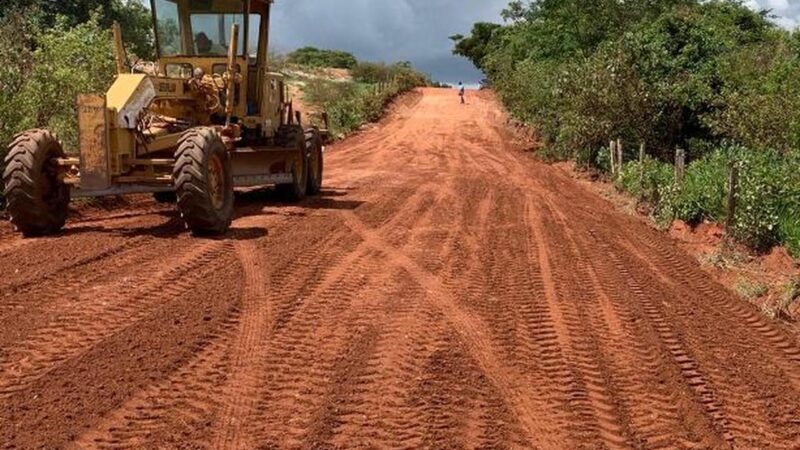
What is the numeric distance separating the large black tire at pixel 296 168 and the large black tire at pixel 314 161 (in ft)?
1.20

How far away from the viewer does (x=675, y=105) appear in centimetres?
2003

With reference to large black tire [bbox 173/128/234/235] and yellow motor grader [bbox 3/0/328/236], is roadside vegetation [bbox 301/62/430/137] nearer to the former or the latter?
yellow motor grader [bbox 3/0/328/236]

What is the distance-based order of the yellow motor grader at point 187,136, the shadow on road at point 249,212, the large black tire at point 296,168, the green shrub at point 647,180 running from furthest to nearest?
the green shrub at point 647,180 → the large black tire at point 296,168 → the shadow on road at point 249,212 → the yellow motor grader at point 187,136

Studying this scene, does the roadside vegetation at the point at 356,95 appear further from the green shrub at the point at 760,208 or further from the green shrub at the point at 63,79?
the green shrub at the point at 760,208

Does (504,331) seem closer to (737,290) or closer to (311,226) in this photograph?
(737,290)

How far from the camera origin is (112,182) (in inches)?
353

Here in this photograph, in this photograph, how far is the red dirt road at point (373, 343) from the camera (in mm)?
4324

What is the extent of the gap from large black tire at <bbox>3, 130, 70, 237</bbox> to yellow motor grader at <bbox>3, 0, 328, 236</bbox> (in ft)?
0.04

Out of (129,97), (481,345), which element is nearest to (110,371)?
(481,345)

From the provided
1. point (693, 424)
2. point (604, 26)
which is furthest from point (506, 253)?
point (604, 26)

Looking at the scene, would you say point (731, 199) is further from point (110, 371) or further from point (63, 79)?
point (63, 79)

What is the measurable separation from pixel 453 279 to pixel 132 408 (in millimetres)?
3875

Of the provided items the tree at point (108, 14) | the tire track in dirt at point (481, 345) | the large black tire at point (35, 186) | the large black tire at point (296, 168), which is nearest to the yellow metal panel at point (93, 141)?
the large black tire at point (35, 186)

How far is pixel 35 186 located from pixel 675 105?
1558cm
